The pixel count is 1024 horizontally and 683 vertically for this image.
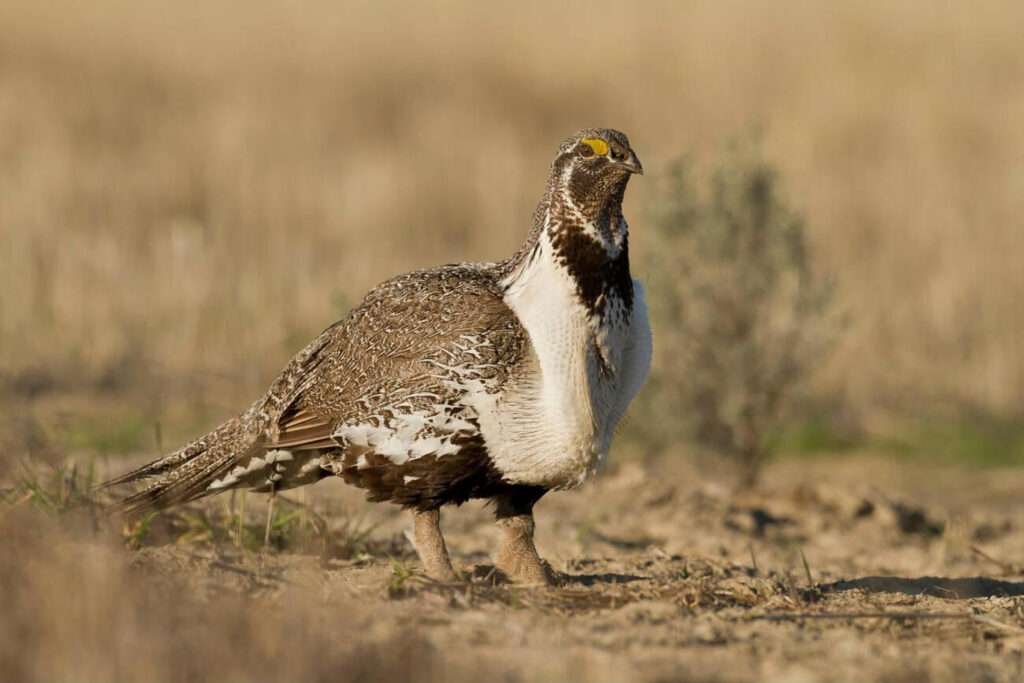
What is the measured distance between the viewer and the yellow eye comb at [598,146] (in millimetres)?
6391

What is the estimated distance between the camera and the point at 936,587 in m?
7.26

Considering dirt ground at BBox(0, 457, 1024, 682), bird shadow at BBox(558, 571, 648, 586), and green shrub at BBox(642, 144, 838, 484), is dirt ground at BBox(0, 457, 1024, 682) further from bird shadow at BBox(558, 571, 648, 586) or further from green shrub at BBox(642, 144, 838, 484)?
green shrub at BBox(642, 144, 838, 484)

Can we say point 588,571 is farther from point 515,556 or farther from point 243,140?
point 243,140

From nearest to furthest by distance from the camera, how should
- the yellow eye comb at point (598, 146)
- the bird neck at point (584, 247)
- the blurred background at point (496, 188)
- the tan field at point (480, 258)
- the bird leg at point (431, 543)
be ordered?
the tan field at point (480, 258) → the bird neck at point (584, 247) → the yellow eye comb at point (598, 146) → the bird leg at point (431, 543) → the blurred background at point (496, 188)

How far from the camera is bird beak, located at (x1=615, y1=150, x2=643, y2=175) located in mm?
6328

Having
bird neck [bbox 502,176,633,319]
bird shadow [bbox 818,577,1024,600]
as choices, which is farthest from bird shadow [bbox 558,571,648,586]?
bird neck [bbox 502,176,633,319]

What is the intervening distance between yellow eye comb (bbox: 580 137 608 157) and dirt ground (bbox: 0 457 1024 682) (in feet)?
5.76

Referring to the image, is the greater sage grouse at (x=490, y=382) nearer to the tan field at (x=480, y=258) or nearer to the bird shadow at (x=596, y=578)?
the bird shadow at (x=596, y=578)

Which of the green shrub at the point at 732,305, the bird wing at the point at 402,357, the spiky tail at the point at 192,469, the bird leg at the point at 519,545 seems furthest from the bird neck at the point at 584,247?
the green shrub at the point at 732,305

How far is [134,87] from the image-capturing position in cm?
2016

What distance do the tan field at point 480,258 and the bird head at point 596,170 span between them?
1579mm

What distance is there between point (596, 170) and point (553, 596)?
1.70m

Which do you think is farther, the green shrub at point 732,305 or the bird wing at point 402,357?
the green shrub at point 732,305

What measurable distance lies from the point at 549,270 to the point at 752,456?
5.50m
